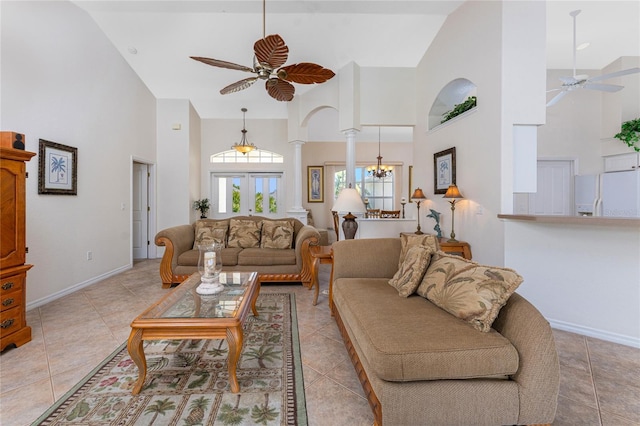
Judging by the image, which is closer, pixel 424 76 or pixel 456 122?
pixel 456 122

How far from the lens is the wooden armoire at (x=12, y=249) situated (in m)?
2.03

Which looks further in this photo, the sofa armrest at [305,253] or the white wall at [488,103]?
the sofa armrest at [305,253]

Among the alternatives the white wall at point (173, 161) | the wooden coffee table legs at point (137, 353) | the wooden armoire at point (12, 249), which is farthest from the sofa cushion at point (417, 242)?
the white wall at point (173, 161)

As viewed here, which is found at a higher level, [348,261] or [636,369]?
[348,261]

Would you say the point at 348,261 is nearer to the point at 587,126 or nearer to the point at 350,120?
Result: the point at 350,120

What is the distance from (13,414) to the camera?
145 centimetres

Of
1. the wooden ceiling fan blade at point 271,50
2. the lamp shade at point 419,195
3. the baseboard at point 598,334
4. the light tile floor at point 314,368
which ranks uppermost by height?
the wooden ceiling fan blade at point 271,50

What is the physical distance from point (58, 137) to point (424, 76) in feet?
17.1

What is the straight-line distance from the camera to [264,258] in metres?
3.68

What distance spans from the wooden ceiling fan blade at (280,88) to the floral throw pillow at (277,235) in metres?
1.81

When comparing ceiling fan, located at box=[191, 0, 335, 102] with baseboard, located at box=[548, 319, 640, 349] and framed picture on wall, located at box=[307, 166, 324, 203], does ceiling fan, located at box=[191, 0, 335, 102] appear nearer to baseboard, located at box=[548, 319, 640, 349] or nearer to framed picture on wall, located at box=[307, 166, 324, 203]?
baseboard, located at box=[548, 319, 640, 349]

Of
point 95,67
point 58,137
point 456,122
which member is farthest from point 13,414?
point 456,122

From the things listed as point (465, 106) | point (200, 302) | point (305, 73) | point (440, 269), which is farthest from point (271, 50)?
point (465, 106)

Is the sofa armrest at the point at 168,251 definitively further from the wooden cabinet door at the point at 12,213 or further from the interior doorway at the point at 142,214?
the interior doorway at the point at 142,214
